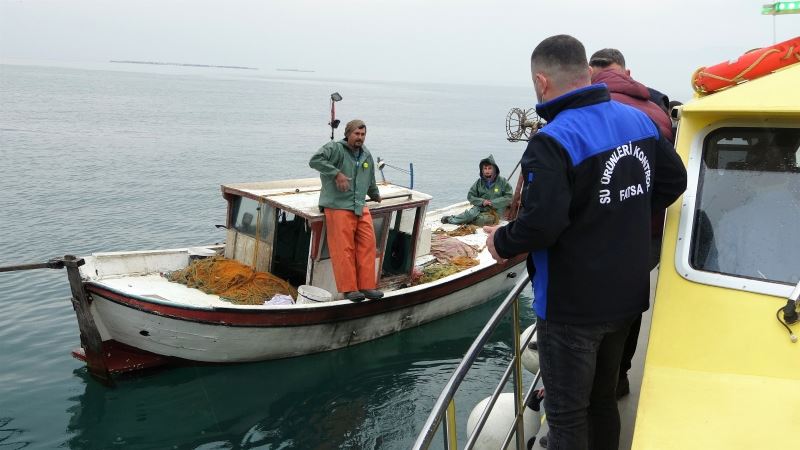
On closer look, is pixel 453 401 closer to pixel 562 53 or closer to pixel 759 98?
pixel 562 53

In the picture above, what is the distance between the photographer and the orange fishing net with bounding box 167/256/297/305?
9.64m

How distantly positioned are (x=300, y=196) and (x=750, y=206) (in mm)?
7843

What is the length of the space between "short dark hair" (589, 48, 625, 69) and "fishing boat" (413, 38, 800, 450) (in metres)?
0.57

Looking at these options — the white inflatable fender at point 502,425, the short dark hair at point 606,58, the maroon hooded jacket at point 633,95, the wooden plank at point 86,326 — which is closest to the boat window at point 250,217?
the wooden plank at point 86,326

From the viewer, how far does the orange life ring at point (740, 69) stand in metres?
3.53

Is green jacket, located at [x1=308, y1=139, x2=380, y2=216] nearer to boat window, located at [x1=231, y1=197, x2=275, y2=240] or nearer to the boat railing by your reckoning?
boat window, located at [x1=231, y1=197, x2=275, y2=240]

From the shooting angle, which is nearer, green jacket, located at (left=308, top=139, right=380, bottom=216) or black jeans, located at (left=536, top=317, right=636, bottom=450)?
black jeans, located at (left=536, top=317, right=636, bottom=450)

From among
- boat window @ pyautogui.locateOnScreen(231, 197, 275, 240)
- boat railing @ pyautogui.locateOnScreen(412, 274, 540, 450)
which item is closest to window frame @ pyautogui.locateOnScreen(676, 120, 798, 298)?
boat railing @ pyautogui.locateOnScreen(412, 274, 540, 450)

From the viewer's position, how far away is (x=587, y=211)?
253 centimetres

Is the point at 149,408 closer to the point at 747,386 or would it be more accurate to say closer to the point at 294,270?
the point at 294,270

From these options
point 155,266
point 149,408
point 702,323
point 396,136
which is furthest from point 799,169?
point 396,136

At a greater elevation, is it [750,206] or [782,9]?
[782,9]

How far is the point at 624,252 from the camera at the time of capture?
2.60 meters

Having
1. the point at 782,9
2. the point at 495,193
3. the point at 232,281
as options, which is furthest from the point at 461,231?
the point at 782,9
